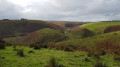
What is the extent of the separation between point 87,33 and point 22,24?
77611mm

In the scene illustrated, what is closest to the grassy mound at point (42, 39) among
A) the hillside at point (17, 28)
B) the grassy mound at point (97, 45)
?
the grassy mound at point (97, 45)

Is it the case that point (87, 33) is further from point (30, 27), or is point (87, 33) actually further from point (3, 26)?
point (3, 26)

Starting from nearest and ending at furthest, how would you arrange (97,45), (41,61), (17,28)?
(41,61) → (97,45) → (17,28)

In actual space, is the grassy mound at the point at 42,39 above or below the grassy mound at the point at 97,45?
below

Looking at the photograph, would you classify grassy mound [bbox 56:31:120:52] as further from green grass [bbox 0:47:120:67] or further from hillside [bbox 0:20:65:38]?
hillside [bbox 0:20:65:38]

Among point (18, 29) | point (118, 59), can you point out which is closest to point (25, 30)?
point (18, 29)

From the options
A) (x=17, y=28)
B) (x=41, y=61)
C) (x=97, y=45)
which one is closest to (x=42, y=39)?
(x=97, y=45)

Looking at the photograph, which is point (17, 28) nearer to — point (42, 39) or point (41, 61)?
point (42, 39)

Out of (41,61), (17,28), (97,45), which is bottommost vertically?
(17,28)

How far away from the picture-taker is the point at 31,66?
1288 cm

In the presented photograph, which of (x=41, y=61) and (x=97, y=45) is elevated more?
(x=41, y=61)

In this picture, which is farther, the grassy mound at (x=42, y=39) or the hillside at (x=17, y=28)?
the hillside at (x=17, y=28)

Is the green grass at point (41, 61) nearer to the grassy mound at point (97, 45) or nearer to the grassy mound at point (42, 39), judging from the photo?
the grassy mound at point (97, 45)

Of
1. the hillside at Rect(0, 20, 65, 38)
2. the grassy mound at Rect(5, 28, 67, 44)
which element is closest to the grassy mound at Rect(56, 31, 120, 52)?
the grassy mound at Rect(5, 28, 67, 44)
